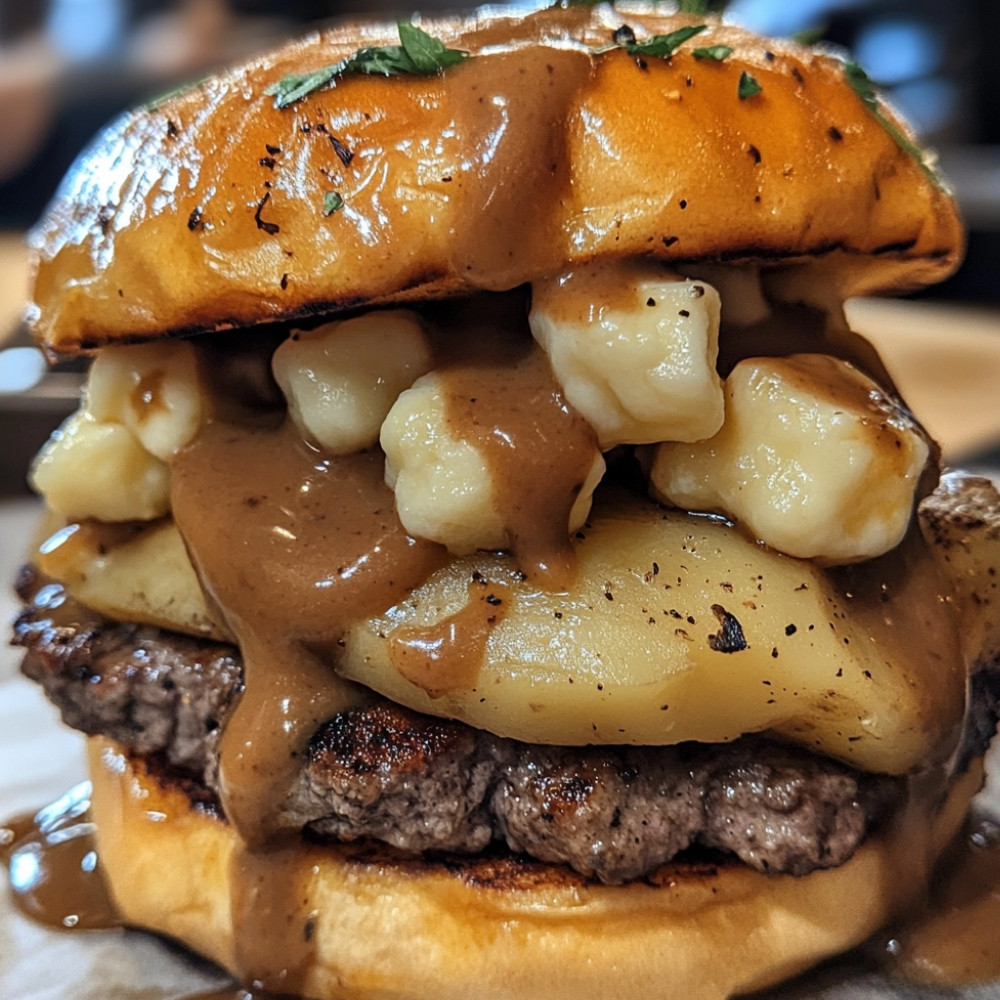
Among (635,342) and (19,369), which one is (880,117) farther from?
(19,369)

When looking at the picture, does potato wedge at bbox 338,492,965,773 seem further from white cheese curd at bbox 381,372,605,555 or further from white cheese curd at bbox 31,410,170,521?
white cheese curd at bbox 31,410,170,521

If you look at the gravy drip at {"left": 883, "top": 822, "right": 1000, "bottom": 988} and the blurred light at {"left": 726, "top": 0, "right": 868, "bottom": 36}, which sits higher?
the gravy drip at {"left": 883, "top": 822, "right": 1000, "bottom": 988}

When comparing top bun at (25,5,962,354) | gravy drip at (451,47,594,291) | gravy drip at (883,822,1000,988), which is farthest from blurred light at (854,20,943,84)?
gravy drip at (451,47,594,291)

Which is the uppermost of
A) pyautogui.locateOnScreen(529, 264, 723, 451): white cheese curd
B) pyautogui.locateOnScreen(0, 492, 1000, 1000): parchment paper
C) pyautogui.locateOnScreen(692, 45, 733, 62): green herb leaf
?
pyautogui.locateOnScreen(692, 45, 733, 62): green herb leaf

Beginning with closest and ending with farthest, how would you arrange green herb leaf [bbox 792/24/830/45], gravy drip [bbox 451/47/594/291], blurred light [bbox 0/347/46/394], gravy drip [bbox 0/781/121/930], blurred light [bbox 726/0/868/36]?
gravy drip [bbox 451/47/594/291]
green herb leaf [bbox 792/24/830/45]
gravy drip [bbox 0/781/121/930]
blurred light [bbox 0/347/46/394]
blurred light [bbox 726/0/868/36]

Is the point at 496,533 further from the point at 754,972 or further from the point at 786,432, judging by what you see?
the point at 754,972

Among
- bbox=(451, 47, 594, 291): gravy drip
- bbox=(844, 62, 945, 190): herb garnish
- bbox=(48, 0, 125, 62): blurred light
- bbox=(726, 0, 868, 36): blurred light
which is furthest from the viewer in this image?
bbox=(48, 0, 125, 62): blurred light
